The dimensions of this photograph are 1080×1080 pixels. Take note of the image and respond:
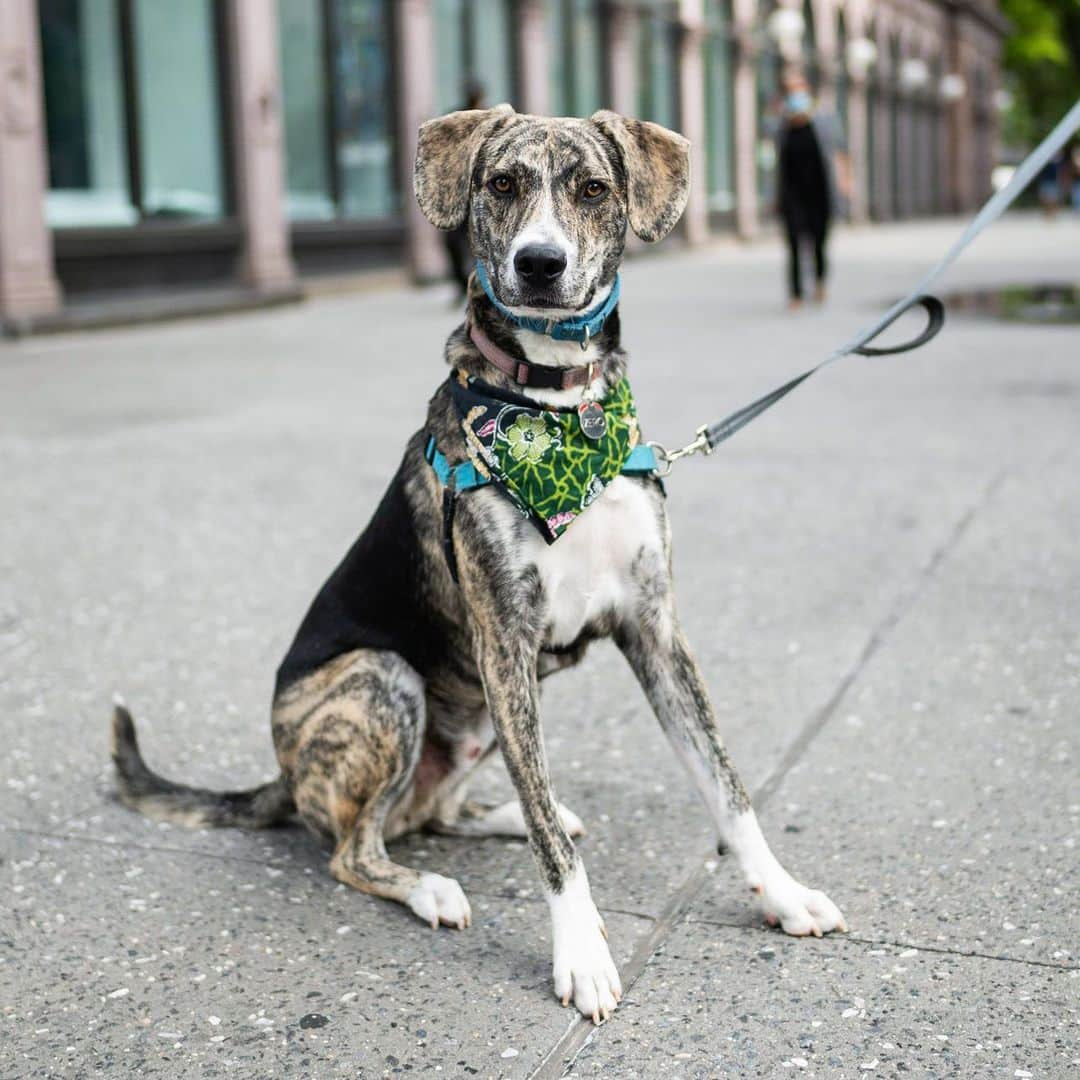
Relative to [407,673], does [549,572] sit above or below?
above

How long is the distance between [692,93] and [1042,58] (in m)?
→ 38.3

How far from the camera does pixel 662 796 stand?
3945 millimetres

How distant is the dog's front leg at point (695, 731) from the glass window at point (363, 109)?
1769 cm

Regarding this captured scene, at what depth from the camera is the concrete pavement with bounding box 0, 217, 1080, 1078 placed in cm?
282

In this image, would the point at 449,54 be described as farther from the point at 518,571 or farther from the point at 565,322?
the point at 518,571

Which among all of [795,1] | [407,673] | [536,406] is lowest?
[407,673]

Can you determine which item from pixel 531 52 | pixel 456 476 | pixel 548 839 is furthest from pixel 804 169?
pixel 548 839

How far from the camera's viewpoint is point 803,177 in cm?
1510

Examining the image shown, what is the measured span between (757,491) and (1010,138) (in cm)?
9523

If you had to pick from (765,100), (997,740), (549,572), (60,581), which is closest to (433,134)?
(549,572)

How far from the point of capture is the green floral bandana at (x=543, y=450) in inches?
122

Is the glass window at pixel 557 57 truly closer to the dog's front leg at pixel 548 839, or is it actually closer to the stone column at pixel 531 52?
the stone column at pixel 531 52

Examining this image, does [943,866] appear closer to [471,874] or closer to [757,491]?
[471,874]

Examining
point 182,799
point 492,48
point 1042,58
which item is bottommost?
point 182,799
